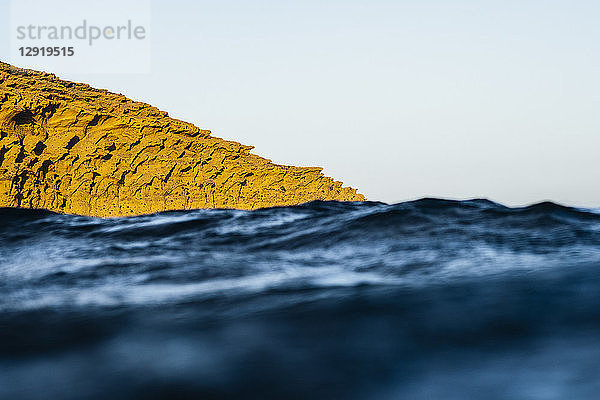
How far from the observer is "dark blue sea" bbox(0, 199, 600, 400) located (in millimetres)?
1589

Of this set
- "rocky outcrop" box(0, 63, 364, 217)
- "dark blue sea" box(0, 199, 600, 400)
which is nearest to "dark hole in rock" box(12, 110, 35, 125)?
"rocky outcrop" box(0, 63, 364, 217)

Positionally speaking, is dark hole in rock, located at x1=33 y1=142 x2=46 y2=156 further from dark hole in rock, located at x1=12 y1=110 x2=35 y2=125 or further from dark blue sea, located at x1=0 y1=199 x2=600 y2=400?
dark blue sea, located at x1=0 y1=199 x2=600 y2=400

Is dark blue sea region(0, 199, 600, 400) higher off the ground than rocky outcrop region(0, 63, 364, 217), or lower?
lower

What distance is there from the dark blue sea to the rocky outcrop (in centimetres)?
3428

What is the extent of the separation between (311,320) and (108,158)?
1616 inches

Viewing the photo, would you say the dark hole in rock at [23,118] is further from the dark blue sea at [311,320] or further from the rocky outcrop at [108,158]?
the dark blue sea at [311,320]

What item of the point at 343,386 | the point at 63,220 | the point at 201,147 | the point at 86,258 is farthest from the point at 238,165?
the point at 343,386

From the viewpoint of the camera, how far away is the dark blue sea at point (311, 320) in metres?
1.59

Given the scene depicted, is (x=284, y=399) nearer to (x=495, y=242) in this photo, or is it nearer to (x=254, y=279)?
(x=254, y=279)

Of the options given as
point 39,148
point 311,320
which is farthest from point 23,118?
point 311,320

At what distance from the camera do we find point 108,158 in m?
39.8

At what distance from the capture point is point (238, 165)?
162 feet

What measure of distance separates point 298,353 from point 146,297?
1.35 m

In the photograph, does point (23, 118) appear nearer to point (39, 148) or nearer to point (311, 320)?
point (39, 148)
